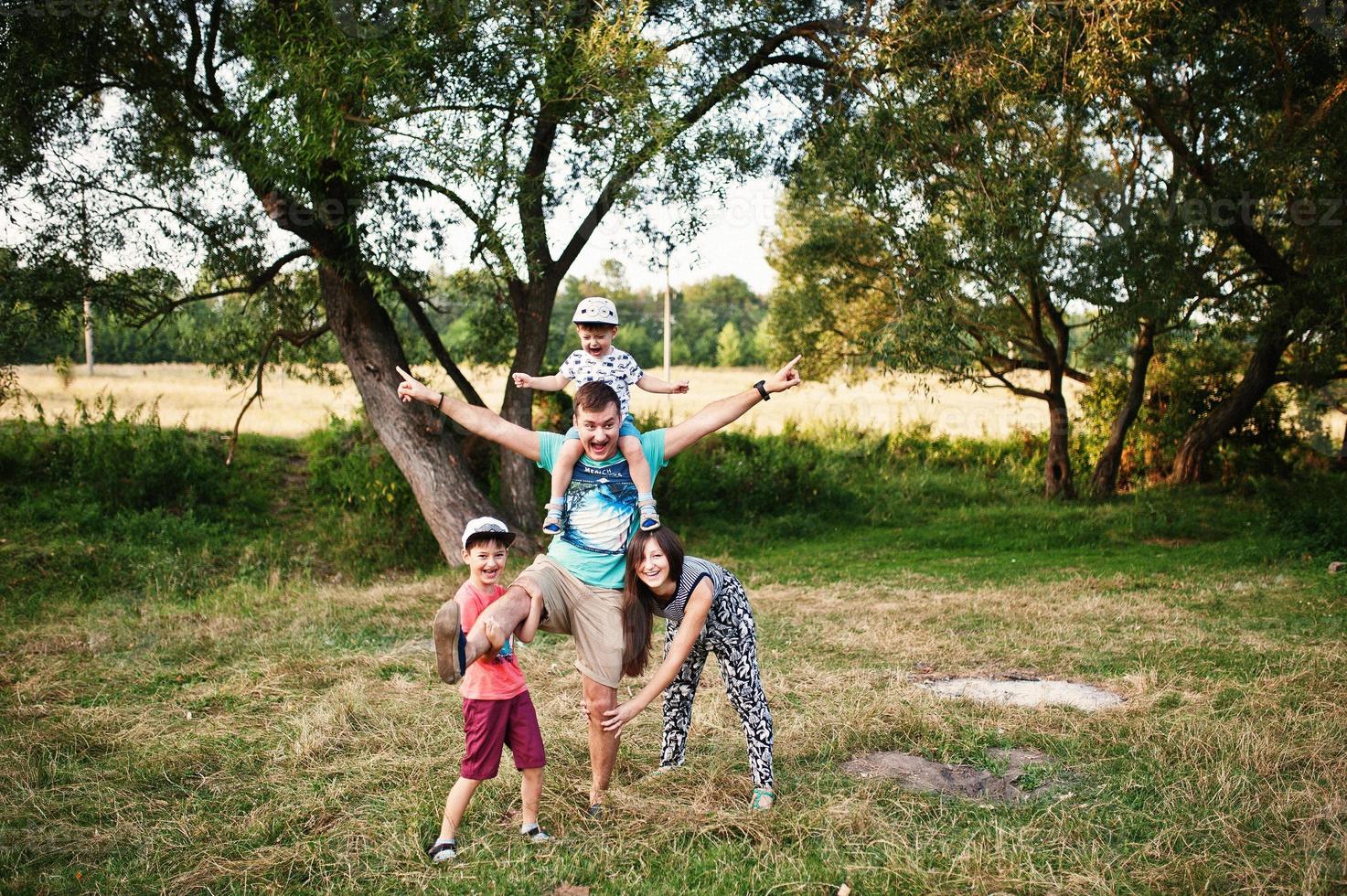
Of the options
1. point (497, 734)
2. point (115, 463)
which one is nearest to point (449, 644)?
point (497, 734)

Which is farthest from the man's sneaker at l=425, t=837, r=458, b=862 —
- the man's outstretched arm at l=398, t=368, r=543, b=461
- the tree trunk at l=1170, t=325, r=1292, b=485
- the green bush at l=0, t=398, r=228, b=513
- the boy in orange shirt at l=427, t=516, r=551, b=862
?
the tree trunk at l=1170, t=325, r=1292, b=485

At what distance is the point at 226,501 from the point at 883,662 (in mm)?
8838

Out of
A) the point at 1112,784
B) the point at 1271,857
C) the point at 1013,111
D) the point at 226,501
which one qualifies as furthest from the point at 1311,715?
the point at 226,501

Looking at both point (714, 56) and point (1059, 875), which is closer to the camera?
point (1059, 875)

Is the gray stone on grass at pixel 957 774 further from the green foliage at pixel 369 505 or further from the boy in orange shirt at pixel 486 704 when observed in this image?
the green foliage at pixel 369 505

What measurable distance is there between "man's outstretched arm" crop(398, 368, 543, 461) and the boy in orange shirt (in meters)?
0.45

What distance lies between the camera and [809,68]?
38.8 feet

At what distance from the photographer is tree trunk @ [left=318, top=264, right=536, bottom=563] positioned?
1082 centimetres

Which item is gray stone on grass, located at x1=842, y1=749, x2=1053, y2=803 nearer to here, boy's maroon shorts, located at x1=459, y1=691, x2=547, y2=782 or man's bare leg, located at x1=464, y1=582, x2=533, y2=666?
boy's maroon shorts, located at x1=459, y1=691, x2=547, y2=782

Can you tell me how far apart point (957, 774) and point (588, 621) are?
6.25ft

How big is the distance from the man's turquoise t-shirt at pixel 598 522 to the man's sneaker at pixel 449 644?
2.43 feet

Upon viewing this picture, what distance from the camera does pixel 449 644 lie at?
12.0 ft

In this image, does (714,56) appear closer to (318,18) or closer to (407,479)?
(318,18)

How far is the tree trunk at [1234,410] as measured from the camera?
13250 mm
